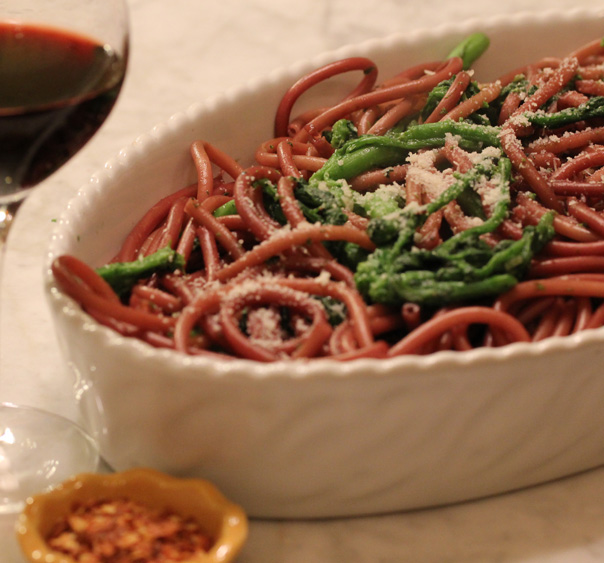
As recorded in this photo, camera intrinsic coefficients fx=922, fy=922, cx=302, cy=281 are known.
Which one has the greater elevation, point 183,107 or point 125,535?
point 125,535

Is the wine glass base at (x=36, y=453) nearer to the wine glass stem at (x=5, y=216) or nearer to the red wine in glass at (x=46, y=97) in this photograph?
the wine glass stem at (x=5, y=216)

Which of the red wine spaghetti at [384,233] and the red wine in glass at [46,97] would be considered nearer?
the red wine in glass at [46,97]

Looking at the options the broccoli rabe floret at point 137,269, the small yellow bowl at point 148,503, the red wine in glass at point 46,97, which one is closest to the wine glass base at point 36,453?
the small yellow bowl at point 148,503

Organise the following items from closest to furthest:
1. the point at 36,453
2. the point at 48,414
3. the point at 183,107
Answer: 1. the point at 36,453
2. the point at 48,414
3. the point at 183,107

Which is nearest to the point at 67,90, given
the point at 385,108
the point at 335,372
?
the point at 335,372

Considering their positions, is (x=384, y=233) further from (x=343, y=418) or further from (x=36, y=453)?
(x=36, y=453)

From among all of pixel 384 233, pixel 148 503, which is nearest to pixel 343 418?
pixel 148 503
